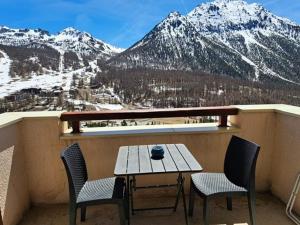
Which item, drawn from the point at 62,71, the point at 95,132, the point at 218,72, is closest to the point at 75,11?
the point at 62,71

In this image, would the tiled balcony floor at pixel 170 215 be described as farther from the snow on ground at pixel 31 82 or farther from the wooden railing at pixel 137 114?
the snow on ground at pixel 31 82

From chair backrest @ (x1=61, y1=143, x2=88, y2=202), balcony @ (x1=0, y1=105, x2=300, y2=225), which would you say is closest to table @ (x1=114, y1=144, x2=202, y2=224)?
chair backrest @ (x1=61, y1=143, x2=88, y2=202)

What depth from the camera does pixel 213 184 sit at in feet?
8.13

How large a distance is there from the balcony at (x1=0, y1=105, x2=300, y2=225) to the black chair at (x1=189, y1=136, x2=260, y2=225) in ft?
1.74

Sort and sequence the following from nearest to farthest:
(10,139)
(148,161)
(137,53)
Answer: (148,161), (10,139), (137,53)

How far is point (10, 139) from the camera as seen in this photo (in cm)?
274

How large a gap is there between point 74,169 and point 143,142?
39.6 inches

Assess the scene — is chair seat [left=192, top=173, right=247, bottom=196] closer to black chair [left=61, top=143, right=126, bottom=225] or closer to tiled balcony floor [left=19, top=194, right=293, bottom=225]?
tiled balcony floor [left=19, top=194, right=293, bottom=225]

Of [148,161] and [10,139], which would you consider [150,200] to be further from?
[10,139]

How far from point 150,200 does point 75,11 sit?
180 meters

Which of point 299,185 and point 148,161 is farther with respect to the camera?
point 299,185

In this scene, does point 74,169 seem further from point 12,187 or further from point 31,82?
point 31,82

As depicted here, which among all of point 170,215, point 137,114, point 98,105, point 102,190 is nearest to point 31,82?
point 98,105

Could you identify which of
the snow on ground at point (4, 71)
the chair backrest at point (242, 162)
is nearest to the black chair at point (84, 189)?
the chair backrest at point (242, 162)
